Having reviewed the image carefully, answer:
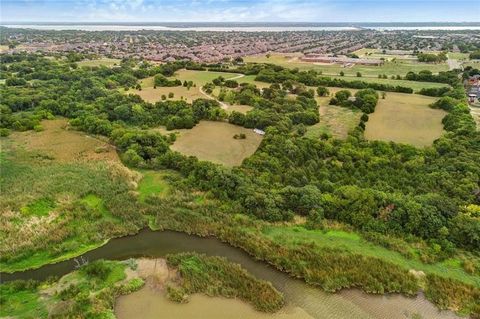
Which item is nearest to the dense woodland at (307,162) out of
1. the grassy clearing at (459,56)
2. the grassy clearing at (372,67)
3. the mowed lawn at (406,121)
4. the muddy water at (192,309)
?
the mowed lawn at (406,121)

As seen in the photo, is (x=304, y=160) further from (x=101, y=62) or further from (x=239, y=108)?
(x=101, y=62)

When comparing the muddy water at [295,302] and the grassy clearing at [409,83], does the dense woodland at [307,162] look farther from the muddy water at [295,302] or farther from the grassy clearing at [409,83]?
the grassy clearing at [409,83]

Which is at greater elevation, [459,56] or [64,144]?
[459,56]

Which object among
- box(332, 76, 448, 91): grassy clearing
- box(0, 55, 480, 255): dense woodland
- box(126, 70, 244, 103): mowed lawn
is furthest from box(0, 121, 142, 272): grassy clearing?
box(332, 76, 448, 91): grassy clearing

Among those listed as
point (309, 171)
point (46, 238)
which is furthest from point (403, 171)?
point (46, 238)

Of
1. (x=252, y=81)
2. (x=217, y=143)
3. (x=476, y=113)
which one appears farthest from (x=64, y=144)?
(x=476, y=113)
